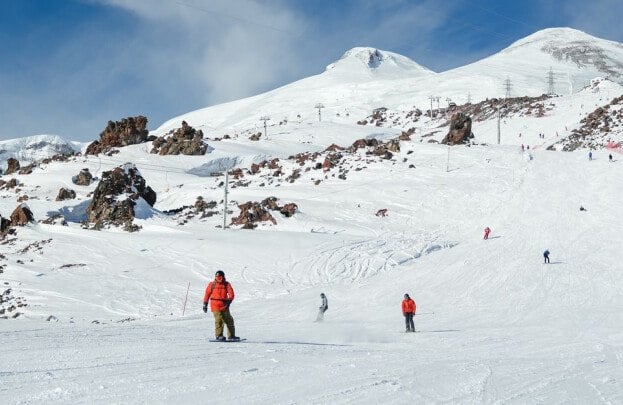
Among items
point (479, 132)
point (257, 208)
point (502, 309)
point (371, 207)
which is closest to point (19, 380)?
point (502, 309)

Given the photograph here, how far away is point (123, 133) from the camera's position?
82.8m

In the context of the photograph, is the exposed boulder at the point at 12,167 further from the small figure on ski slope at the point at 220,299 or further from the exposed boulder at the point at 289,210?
the small figure on ski slope at the point at 220,299

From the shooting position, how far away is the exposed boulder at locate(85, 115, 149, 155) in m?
82.4

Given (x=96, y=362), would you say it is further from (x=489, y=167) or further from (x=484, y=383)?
(x=489, y=167)

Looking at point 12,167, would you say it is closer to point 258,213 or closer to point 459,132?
point 258,213

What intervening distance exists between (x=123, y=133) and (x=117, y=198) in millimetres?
44861

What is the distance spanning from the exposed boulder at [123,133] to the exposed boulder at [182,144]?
12.7 ft

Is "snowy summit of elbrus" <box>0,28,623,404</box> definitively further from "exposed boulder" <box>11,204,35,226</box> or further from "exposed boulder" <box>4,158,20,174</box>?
"exposed boulder" <box>4,158,20,174</box>

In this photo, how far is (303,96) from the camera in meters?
188

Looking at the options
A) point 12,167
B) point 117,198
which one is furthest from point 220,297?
point 12,167

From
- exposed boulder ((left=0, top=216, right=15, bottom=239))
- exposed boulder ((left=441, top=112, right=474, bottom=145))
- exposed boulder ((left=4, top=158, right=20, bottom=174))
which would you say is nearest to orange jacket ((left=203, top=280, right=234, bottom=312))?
exposed boulder ((left=0, top=216, right=15, bottom=239))

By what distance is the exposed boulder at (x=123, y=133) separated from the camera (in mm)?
82375

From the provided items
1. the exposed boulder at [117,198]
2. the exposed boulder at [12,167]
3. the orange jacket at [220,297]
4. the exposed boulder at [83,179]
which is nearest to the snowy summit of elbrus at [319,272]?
the orange jacket at [220,297]

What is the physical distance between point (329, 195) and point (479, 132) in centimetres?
5306
